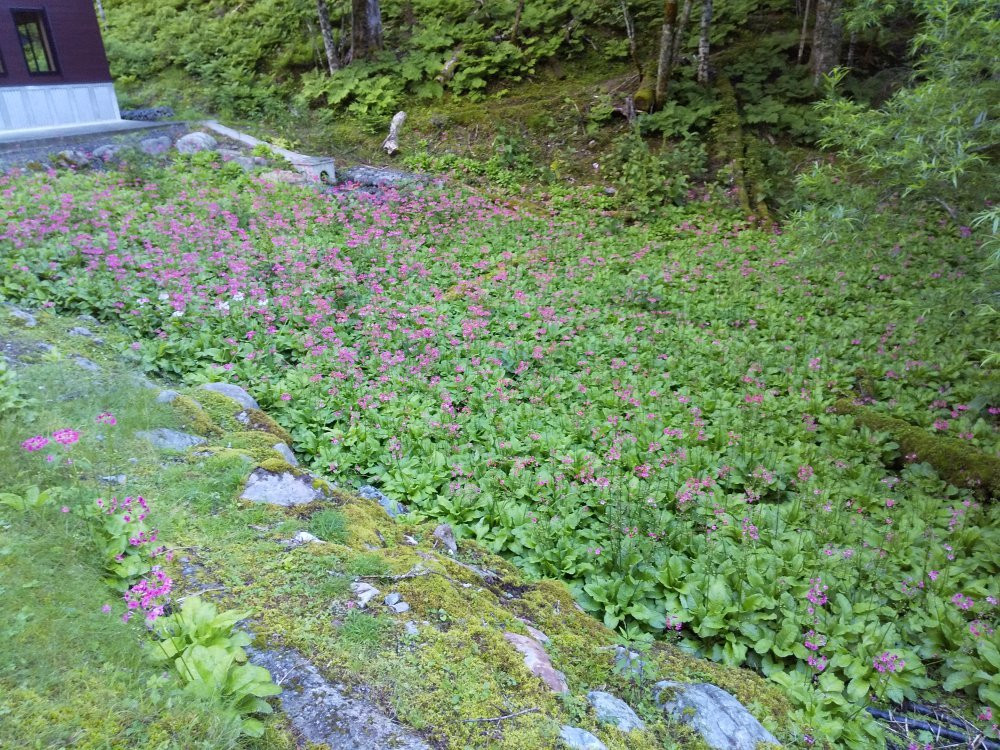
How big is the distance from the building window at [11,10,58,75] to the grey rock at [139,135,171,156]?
4.72 m

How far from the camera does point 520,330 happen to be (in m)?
7.70

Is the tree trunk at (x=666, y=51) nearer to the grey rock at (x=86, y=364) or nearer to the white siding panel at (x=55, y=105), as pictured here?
the grey rock at (x=86, y=364)

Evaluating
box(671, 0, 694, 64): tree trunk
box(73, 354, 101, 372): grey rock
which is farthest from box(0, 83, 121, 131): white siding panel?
box(671, 0, 694, 64): tree trunk

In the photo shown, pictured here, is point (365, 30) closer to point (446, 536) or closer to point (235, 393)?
point (235, 393)

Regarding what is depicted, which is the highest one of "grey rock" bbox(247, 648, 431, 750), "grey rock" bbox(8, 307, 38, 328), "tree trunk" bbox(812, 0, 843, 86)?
"tree trunk" bbox(812, 0, 843, 86)

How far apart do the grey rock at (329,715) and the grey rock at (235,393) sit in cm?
325

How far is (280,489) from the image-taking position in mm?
3941

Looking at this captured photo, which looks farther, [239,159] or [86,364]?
[239,159]

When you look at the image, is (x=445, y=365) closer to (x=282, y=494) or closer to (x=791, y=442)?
(x=282, y=494)

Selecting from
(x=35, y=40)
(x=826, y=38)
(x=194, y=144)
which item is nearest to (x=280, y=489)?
(x=194, y=144)

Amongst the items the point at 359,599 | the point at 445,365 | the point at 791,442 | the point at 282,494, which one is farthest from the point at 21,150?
the point at 791,442

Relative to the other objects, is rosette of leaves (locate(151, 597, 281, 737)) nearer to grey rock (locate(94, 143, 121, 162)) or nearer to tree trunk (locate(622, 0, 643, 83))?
grey rock (locate(94, 143, 121, 162))

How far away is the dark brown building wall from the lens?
15180mm

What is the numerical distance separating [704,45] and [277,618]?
15.6 m
